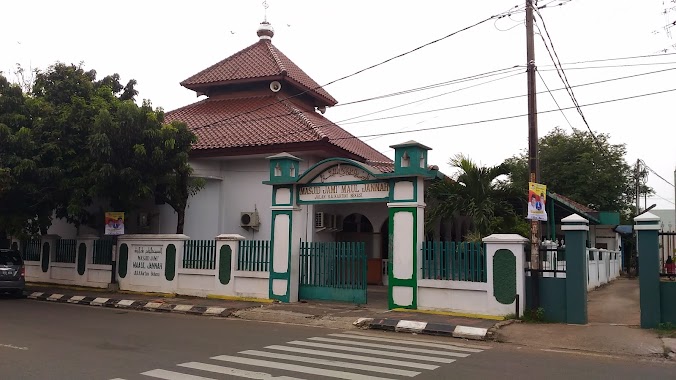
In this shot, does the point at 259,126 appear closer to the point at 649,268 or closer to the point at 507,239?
the point at 507,239

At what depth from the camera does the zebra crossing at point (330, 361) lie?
6684mm

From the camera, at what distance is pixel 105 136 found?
50.0 ft

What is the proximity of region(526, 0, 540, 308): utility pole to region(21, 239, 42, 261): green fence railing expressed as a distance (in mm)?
17552

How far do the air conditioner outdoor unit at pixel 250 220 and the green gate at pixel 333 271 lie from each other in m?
4.21

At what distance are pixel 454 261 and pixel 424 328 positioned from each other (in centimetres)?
212

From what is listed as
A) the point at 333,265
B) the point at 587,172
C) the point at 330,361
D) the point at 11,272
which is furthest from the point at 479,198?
the point at 587,172

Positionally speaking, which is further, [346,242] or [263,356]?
[346,242]

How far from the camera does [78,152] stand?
16781 millimetres

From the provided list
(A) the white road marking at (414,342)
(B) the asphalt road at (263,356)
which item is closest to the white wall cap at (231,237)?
(B) the asphalt road at (263,356)

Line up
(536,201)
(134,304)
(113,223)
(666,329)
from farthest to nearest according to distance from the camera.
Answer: (113,223) < (134,304) < (536,201) < (666,329)

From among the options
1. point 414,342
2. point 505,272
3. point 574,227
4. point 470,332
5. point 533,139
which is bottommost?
point 414,342

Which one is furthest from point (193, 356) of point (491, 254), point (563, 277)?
point (563, 277)

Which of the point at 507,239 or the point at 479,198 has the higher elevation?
the point at 479,198

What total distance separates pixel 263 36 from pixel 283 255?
13.3 meters
